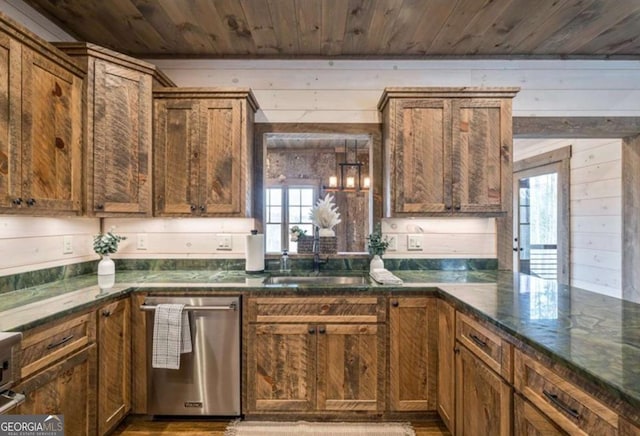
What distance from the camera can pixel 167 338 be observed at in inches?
82.5

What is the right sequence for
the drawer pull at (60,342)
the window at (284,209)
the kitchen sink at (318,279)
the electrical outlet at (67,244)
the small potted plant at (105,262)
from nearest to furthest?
the drawer pull at (60,342), the small potted plant at (105,262), the electrical outlet at (67,244), the kitchen sink at (318,279), the window at (284,209)

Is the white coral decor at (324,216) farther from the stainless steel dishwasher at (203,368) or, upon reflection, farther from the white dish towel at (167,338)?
the white dish towel at (167,338)

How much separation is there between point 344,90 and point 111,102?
1724mm

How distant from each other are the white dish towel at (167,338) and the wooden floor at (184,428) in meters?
0.44

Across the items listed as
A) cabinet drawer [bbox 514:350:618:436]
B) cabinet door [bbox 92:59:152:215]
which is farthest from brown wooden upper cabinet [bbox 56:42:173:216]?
cabinet drawer [bbox 514:350:618:436]

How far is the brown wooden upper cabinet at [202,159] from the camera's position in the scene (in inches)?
97.1

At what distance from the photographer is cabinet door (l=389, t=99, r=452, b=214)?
2473 millimetres

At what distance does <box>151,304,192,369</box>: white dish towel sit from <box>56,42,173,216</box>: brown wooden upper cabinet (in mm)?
757

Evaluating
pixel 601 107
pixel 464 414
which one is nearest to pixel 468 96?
pixel 601 107

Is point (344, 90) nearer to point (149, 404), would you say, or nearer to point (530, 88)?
point (530, 88)

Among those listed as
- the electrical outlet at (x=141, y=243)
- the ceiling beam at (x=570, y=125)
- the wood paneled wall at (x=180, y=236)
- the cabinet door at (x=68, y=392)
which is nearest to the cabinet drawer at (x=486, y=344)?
the wood paneled wall at (x=180, y=236)

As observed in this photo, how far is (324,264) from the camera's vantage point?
2801 mm

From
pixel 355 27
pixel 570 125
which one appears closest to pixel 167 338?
pixel 355 27

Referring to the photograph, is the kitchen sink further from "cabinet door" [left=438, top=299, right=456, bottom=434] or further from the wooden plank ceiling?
the wooden plank ceiling
